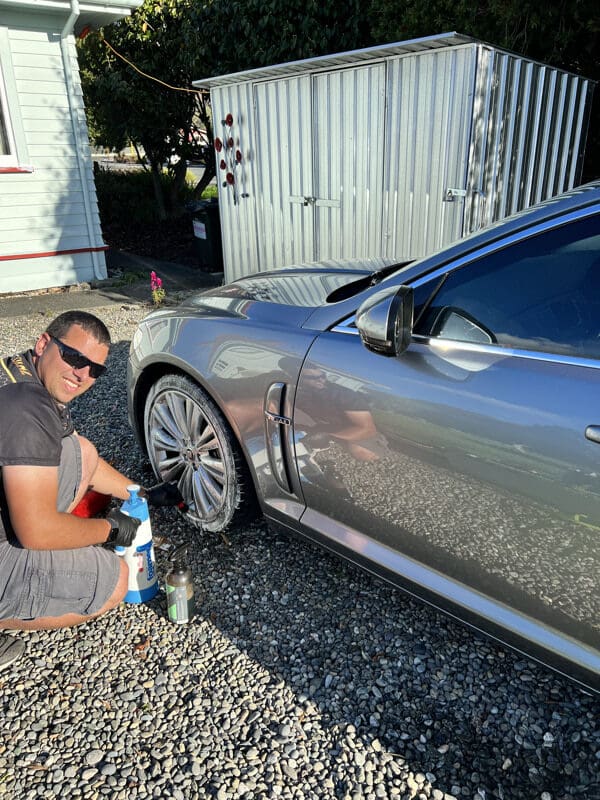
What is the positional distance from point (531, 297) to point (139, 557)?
1.80 meters

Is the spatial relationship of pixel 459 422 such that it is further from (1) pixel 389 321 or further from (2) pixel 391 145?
(2) pixel 391 145

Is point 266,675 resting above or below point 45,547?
below

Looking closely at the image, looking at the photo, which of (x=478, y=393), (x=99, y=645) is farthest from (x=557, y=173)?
(x=99, y=645)

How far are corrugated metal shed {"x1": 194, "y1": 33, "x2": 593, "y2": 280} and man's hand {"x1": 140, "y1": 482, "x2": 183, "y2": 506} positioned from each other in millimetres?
3271

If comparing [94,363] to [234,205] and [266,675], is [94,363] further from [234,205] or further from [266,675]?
[234,205]

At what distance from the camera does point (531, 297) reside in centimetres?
188

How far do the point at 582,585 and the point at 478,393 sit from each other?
593mm

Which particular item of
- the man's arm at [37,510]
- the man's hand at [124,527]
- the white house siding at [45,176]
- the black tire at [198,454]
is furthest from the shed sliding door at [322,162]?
the man's arm at [37,510]

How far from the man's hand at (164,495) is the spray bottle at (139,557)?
0.44 metres

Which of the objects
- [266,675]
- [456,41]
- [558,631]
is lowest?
[266,675]

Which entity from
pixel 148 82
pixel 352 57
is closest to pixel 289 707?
pixel 352 57

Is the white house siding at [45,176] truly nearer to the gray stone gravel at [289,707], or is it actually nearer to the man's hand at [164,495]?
the man's hand at [164,495]

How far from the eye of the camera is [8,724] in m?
2.13

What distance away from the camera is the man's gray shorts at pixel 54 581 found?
229cm
